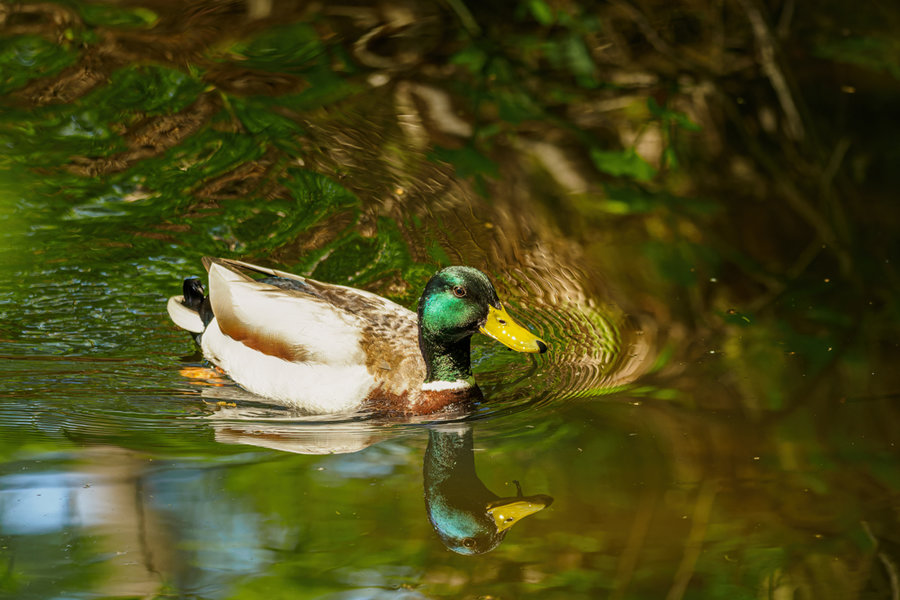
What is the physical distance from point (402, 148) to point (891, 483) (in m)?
3.89

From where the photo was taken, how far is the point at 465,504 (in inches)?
166

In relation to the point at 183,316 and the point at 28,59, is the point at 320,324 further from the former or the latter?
the point at 28,59

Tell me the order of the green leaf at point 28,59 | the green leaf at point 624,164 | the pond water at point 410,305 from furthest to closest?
the green leaf at point 28,59 < the green leaf at point 624,164 < the pond water at point 410,305

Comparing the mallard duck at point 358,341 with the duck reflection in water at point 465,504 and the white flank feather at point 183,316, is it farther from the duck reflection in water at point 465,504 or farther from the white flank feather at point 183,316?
the duck reflection in water at point 465,504

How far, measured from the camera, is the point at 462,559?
3.82 meters

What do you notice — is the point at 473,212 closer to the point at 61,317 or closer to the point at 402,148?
the point at 402,148

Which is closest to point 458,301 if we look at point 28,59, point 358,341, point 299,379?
point 358,341

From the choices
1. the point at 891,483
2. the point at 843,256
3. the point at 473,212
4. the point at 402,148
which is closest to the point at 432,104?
the point at 402,148

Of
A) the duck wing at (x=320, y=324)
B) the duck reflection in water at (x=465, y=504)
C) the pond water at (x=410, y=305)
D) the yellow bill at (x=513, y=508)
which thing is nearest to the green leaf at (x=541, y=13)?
the pond water at (x=410, y=305)

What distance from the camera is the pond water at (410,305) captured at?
3838mm

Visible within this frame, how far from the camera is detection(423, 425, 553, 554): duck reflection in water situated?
3.96 m

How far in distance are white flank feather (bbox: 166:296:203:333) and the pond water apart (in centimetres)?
13

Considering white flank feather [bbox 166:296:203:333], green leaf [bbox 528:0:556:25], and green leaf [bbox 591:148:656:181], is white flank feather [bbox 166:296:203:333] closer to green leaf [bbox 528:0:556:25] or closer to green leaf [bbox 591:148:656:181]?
green leaf [bbox 591:148:656:181]

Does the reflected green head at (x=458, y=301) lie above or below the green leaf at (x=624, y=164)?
above
